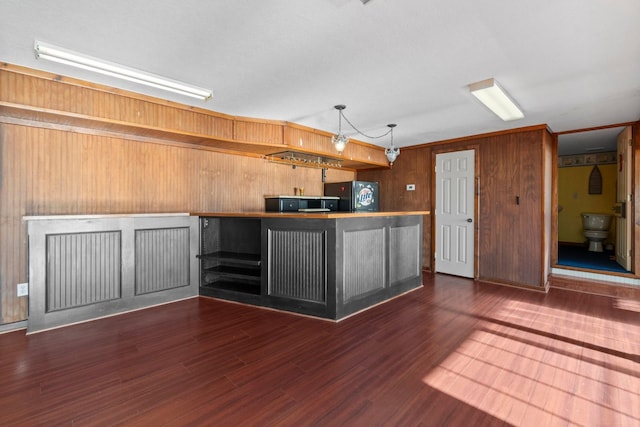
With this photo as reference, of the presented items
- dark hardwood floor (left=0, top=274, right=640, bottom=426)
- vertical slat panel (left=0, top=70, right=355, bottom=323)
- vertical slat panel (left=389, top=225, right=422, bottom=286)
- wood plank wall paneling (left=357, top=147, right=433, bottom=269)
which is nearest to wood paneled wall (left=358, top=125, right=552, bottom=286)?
wood plank wall paneling (left=357, top=147, right=433, bottom=269)

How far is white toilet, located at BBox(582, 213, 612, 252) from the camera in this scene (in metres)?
6.57

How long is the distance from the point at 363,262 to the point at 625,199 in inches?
175

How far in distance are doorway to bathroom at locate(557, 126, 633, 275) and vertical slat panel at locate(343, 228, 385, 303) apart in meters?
3.57

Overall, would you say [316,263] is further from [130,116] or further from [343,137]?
[130,116]

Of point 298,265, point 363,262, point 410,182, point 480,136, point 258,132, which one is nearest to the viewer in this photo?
point 298,265

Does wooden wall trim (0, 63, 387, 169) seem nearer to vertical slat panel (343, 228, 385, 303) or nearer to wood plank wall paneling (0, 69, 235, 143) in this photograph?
wood plank wall paneling (0, 69, 235, 143)

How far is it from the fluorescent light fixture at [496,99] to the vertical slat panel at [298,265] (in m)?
2.17

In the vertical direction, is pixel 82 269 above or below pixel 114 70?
below

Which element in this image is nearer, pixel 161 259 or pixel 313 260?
pixel 313 260

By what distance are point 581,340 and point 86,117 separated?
516 centimetres

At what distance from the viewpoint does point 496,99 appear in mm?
3396

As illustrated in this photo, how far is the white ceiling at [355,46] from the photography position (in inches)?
76.4

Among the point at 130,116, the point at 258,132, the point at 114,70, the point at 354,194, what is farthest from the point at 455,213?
the point at 114,70

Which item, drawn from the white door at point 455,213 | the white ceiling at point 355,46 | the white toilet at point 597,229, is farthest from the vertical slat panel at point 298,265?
the white toilet at point 597,229
